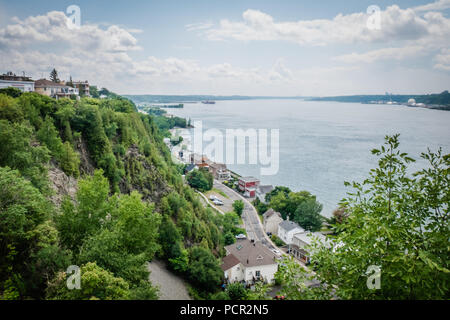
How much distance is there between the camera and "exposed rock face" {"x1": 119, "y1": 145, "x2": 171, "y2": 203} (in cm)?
2343

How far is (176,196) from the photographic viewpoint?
25.3 meters

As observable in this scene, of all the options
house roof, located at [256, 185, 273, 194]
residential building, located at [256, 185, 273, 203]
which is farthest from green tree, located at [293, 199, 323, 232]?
house roof, located at [256, 185, 273, 194]

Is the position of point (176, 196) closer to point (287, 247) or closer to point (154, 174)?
point (154, 174)

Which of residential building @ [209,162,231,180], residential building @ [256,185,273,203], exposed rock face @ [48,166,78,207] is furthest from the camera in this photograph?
residential building @ [209,162,231,180]

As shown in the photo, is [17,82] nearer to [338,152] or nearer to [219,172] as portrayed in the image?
[219,172]

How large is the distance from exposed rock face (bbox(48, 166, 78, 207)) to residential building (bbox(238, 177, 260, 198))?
38.9 metres

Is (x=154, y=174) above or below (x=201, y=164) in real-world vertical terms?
above

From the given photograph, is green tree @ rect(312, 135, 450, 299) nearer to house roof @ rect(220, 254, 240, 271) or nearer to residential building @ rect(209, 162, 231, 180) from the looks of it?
house roof @ rect(220, 254, 240, 271)

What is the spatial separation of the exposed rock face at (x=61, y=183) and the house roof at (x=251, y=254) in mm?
16770

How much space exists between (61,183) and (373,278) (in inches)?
594

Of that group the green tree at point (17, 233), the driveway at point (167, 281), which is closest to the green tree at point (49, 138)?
the green tree at point (17, 233)
